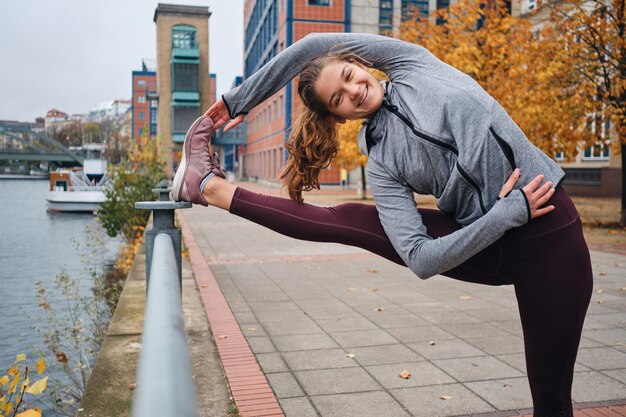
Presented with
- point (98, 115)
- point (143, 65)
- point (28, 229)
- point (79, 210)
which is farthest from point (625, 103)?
point (98, 115)

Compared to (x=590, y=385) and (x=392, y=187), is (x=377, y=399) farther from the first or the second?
(x=392, y=187)

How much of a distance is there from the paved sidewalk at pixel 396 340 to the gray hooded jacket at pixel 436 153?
150cm

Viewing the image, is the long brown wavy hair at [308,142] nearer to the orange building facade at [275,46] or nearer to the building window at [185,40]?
the orange building facade at [275,46]

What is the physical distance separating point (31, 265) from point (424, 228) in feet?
46.0

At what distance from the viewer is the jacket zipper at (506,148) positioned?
7.55ft

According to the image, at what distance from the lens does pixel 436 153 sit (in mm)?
2381

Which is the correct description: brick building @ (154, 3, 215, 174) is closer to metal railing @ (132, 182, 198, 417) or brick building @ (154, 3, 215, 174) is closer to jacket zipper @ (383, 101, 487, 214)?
jacket zipper @ (383, 101, 487, 214)

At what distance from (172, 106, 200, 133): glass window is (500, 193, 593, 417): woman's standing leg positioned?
68110mm

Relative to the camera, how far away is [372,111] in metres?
2.52

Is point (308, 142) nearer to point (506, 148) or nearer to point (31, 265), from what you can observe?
point (506, 148)

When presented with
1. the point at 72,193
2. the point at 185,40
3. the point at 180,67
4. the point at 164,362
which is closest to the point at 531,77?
the point at 164,362

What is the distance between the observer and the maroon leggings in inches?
92.4

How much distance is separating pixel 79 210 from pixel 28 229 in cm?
802

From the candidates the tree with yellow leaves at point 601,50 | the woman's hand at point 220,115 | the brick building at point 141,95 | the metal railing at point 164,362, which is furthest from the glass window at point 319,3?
the brick building at point 141,95
